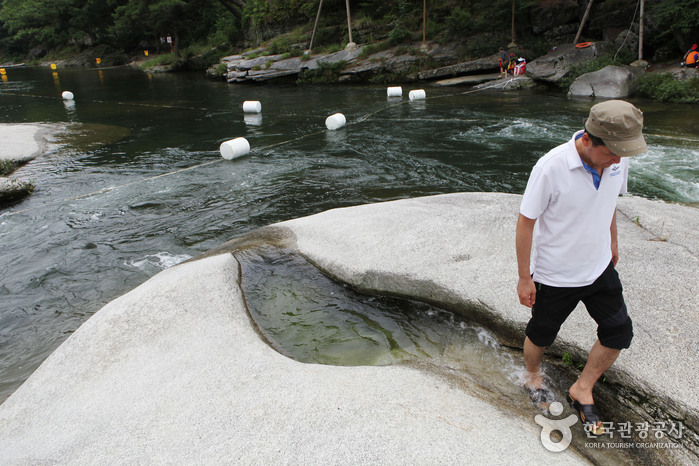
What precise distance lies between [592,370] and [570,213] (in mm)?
980

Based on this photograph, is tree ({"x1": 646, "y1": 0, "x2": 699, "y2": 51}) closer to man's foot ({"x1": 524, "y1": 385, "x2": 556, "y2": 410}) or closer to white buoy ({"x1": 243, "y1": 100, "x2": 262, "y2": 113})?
white buoy ({"x1": 243, "y1": 100, "x2": 262, "y2": 113})

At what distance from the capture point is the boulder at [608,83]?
15.8 m

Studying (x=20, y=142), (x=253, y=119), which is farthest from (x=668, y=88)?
(x=20, y=142)

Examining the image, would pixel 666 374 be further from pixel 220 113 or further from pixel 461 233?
pixel 220 113

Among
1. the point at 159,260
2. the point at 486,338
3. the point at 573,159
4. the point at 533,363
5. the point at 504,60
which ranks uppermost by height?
the point at 504,60

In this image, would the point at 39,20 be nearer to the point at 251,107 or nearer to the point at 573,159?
the point at 251,107

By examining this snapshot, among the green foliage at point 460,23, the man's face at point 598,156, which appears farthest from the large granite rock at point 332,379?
the green foliage at point 460,23

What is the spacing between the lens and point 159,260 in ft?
20.8

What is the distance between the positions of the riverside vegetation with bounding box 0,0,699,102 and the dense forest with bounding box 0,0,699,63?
6 centimetres

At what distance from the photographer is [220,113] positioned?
56.3 ft

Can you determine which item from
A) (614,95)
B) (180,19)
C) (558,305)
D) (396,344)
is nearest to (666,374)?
(558,305)

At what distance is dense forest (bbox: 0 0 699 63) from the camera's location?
66.2 ft

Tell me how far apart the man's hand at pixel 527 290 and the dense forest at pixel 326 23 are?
18.6m

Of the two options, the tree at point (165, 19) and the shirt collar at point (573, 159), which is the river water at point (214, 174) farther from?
the tree at point (165, 19)
